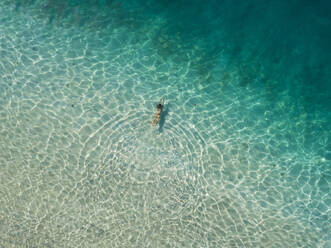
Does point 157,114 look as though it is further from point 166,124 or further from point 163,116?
point 166,124

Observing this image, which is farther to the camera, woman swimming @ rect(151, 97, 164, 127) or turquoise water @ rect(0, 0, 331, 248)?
woman swimming @ rect(151, 97, 164, 127)

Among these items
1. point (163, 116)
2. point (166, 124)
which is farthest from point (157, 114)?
point (166, 124)

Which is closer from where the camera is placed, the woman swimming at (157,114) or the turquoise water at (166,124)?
the turquoise water at (166,124)

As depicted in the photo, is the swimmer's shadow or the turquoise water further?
the swimmer's shadow

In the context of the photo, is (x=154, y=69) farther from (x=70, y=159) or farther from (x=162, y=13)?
(x=70, y=159)

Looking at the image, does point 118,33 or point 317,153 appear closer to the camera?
point 317,153

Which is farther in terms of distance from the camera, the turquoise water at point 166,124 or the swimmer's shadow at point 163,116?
the swimmer's shadow at point 163,116

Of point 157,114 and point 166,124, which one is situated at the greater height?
point 157,114

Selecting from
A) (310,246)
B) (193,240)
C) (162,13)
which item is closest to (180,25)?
(162,13)
